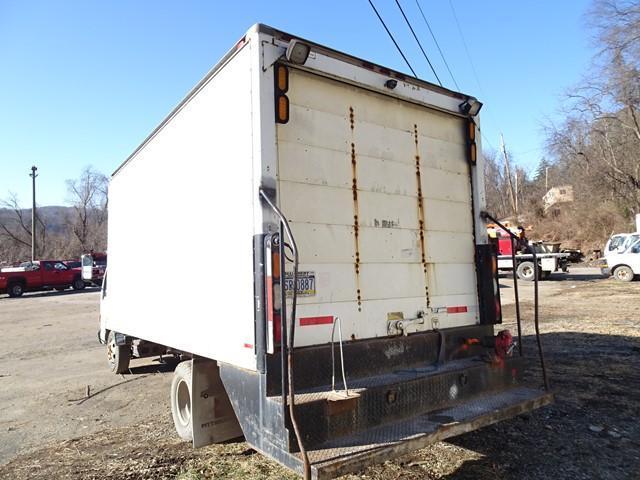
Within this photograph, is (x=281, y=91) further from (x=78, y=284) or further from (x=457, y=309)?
(x=78, y=284)

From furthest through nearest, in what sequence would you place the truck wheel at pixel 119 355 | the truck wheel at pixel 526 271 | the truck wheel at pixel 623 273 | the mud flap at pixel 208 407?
the truck wheel at pixel 526 271, the truck wheel at pixel 623 273, the truck wheel at pixel 119 355, the mud flap at pixel 208 407

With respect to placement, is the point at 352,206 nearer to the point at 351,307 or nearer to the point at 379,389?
the point at 351,307

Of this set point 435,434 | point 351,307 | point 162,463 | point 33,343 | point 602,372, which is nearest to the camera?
point 435,434

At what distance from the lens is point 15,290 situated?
2733 cm

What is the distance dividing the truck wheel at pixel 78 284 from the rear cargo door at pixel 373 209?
30.7 m

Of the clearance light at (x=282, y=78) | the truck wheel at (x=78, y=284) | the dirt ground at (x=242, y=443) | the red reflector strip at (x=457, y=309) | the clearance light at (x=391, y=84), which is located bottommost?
the dirt ground at (x=242, y=443)

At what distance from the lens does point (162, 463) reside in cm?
410

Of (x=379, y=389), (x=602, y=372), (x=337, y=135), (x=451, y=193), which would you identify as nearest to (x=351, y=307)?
(x=379, y=389)

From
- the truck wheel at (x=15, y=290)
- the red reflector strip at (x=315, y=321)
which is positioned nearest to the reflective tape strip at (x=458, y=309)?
the red reflector strip at (x=315, y=321)

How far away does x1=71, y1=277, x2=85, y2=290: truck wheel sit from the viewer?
30.0 metres

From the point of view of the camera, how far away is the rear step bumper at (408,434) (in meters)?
2.66

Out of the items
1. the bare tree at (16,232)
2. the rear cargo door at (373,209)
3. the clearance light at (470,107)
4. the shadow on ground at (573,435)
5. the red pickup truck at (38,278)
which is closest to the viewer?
the rear cargo door at (373,209)

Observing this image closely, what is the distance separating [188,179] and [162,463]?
99.5 inches

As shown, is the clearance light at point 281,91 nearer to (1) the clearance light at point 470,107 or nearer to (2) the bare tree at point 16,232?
(1) the clearance light at point 470,107
